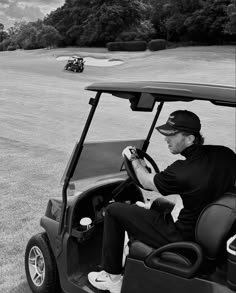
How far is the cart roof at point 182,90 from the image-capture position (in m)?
2.07

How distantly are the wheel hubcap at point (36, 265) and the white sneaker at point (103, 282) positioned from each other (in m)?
0.51

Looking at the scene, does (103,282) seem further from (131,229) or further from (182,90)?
(182,90)

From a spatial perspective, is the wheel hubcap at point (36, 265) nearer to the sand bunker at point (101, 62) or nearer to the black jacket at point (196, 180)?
the black jacket at point (196, 180)

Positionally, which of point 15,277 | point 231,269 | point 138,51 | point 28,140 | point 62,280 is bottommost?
point 138,51

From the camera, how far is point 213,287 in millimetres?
2092

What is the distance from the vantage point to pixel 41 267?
3088 millimetres

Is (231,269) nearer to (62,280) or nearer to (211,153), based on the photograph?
(211,153)

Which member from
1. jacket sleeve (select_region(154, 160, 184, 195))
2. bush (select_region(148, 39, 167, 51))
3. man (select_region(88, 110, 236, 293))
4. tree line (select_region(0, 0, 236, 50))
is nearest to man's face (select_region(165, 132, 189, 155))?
man (select_region(88, 110, 236, 293))

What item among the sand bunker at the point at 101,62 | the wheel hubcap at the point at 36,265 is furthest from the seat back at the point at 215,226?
the sand bunker at the point at 101,62

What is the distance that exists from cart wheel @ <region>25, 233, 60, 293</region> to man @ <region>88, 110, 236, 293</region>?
53cm

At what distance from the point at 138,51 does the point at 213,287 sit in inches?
1981

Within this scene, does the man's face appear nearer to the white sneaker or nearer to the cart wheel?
the white sneaker

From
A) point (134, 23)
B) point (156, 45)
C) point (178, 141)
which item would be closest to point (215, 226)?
point (178, 141)

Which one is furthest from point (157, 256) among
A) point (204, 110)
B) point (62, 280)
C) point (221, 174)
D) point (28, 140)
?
point (204, 110)
